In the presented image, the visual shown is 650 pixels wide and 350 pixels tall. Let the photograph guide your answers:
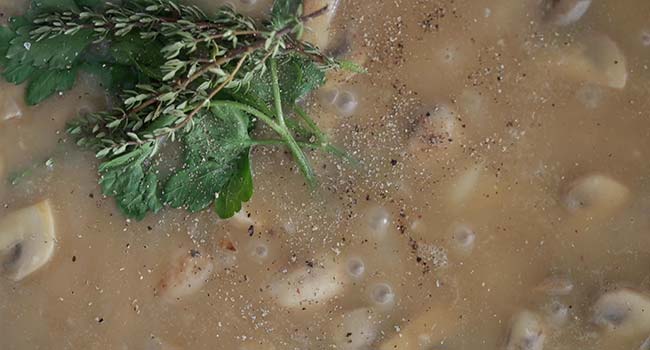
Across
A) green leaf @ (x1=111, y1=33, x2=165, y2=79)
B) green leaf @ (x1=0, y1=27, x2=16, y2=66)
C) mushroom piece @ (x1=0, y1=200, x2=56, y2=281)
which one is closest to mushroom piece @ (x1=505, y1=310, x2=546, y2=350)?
green leaf @ (x1=111, y1=33, x2=165, y2=79)

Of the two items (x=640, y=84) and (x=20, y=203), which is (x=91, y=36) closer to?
(x=20, y=203)

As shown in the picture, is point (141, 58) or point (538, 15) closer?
point (141, 58)

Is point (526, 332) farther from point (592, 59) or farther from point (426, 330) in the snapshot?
point (592, 59)

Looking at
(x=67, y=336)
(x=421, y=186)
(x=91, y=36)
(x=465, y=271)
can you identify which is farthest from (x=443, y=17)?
(x=67, y=336)

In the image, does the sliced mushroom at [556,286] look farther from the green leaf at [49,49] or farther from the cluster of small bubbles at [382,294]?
the green leaf at [49,49]

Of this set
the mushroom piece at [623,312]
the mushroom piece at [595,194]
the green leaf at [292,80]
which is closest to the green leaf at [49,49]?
the green leaf at [292,80]

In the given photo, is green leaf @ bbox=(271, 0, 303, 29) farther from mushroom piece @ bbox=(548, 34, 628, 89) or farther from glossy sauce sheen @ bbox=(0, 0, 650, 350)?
mushroom piece @ bbox=(548, 34, 628, 89)

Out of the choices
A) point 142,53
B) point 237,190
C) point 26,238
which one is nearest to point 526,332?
point 237,190
